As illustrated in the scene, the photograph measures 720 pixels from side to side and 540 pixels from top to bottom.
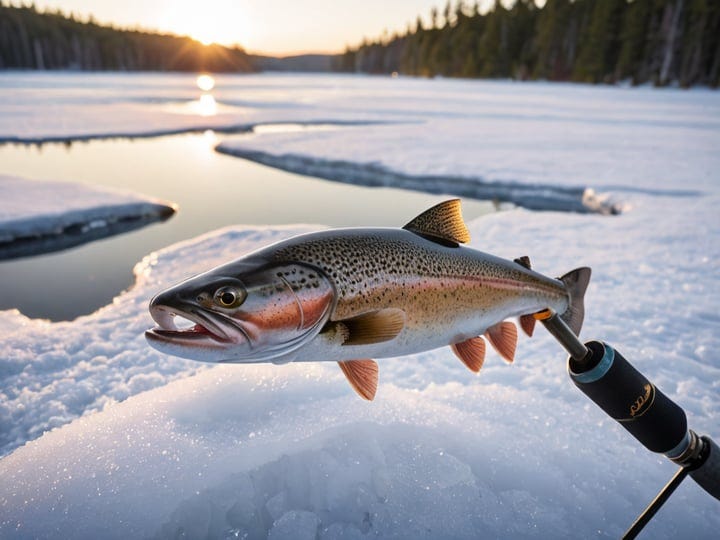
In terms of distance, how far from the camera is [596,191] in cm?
989

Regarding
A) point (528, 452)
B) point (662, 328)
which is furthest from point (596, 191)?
point (528, 452)

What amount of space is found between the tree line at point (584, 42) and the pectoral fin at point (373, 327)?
58.5 meters

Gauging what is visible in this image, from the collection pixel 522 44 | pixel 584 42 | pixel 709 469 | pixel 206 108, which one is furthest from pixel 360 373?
pixel 522 44

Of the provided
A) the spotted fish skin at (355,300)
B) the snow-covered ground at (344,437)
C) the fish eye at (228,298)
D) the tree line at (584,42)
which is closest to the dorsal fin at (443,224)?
the spotted fish skin at (355,300)

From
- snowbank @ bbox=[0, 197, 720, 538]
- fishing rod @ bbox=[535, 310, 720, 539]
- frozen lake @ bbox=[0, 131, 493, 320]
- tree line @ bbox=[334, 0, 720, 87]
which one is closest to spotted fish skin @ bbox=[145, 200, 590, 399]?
fishing rod @ bbox=[535, 310, 720, 539]

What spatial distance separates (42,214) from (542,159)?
1255 centimetres

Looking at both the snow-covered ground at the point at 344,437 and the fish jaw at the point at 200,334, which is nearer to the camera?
the fish jaw at the point at 200,334

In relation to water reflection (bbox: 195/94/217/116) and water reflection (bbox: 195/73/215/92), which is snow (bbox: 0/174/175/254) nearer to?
water reflection (bbox: 195/94/217/116)

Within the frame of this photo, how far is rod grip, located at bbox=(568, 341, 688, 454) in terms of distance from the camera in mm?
1419

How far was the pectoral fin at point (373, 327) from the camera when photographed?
1.31 meters

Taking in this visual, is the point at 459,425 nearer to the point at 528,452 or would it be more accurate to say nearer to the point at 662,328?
the point at 528,452

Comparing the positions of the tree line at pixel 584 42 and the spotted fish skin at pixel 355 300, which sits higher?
the tree line at pixel 584 42

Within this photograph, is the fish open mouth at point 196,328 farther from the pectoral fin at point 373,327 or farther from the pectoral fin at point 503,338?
the pectoral fin at point 503,338

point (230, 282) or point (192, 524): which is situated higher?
point (230, 282)
